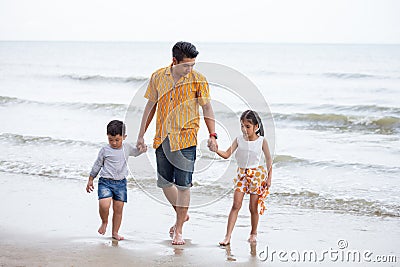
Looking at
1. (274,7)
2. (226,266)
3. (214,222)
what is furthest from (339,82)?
(226,266)

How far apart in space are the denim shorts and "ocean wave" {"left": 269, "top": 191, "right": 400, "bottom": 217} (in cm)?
227

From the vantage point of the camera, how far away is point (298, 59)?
3625 centimetres

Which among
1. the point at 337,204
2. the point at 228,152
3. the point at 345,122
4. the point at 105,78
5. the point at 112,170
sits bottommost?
the point at 337,204

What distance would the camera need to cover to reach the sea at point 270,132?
697cm

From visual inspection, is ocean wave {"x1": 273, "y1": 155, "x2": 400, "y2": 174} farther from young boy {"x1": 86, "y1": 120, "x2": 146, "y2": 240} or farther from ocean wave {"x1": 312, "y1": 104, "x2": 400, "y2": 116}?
ocean wave {"x1": 312, "y1": 104, "x2": 400, "y2": 116}

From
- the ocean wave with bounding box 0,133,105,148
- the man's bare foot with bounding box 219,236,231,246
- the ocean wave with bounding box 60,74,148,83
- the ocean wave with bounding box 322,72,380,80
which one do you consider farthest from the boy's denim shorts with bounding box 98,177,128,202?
the ocean wave with bounding box 322,72,380,80

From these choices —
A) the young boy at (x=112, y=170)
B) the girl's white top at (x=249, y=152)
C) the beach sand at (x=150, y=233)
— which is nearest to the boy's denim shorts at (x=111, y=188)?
the young boy at (x=112, y=170)

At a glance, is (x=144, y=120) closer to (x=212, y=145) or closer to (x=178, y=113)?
(x=178, y=113)

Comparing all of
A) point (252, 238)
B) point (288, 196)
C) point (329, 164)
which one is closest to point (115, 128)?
point (252, 238)

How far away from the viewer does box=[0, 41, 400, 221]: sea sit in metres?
6.97

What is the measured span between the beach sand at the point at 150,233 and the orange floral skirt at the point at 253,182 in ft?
1.52

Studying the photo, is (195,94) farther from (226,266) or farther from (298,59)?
(298,59)

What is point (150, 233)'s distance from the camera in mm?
5371

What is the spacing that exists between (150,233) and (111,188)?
2.41ft
